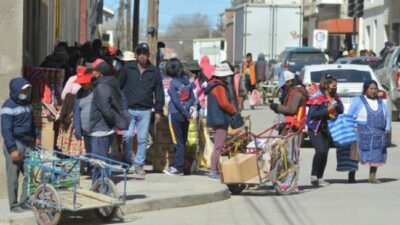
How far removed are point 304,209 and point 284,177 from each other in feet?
3.80

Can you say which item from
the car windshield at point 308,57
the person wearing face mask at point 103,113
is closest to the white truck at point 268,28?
the car windshield at point 308,57

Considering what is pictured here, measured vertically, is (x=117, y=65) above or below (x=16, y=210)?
above

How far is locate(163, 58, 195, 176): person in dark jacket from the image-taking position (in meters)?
12.8

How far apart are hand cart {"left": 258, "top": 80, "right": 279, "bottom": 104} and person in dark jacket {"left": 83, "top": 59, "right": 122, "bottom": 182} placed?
21.1 metres

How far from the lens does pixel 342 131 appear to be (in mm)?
13367

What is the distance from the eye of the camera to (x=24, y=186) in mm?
9773

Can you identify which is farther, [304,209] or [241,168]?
[241,168]

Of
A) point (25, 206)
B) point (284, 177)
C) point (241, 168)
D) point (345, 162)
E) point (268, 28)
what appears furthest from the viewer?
point (268, 28)

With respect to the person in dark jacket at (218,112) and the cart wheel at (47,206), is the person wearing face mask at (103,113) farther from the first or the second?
the person in dark jacket at (218,112)

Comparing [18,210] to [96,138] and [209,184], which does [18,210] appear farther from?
[209,184]

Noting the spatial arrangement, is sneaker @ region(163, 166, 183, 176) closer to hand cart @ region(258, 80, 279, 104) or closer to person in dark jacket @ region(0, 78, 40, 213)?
person in dark jacket @ region(0, 78, 40, 213)

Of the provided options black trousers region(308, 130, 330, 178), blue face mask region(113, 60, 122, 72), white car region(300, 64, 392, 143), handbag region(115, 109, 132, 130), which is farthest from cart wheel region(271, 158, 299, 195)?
white car region(300, 64, 392, 143)

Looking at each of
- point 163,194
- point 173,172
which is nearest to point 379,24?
point 173,172

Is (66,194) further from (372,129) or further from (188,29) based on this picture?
(188,29)
